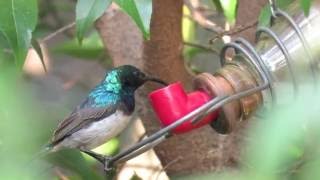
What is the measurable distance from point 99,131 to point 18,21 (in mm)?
427

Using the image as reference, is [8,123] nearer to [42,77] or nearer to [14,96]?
[14,96]

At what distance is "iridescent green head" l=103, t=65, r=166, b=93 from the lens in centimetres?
161

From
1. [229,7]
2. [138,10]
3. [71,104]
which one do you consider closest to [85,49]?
[71,104]

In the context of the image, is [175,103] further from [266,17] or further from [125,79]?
[125,79]

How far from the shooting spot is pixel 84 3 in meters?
1.23

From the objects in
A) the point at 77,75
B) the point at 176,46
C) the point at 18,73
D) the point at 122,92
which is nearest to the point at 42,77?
the point at 77,75

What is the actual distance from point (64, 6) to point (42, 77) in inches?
13.5

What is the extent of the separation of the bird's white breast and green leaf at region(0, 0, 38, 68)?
38cm

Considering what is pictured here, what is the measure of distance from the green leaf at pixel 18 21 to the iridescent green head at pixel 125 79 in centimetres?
40

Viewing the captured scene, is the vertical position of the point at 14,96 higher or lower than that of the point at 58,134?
higher

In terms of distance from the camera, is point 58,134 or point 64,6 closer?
point 58,134

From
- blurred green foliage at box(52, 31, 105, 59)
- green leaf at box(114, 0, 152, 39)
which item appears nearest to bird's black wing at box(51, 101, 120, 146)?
green leaf at box(114, 0, 152, 39)

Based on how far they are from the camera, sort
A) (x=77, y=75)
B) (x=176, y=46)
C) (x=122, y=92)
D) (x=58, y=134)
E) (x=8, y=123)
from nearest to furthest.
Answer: (x=8, y=123) < (x=58, y=134) < (x=122, y=92) < (x=176, y=46) < (x=77, y=75)

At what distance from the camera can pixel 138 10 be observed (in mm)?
1166
